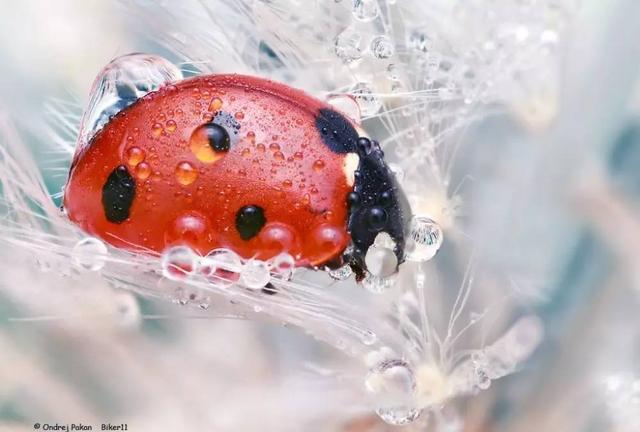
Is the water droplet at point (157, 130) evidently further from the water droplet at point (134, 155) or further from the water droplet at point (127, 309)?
the water droplet at point (127, 309)

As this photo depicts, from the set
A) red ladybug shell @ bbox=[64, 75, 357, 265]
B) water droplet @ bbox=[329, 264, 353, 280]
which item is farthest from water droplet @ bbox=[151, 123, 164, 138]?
water droplet @ bbox=[329, 264, 353, 280]

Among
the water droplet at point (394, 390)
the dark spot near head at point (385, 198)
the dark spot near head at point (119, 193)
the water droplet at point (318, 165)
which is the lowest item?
the water droplet at point (394, 390)

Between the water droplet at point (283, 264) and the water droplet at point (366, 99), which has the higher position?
the water droplet at point (366, 99)

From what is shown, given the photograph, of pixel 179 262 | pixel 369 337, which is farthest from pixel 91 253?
pixel 369 337

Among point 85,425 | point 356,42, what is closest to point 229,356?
point 85,425

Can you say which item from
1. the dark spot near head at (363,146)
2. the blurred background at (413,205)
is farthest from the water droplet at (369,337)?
the dark spot near head at (363,146)
